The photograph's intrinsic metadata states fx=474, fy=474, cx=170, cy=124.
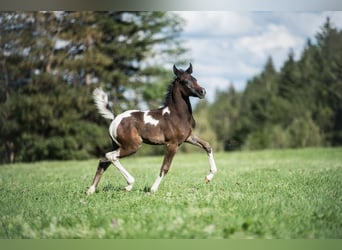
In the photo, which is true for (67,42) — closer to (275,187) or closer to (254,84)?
(275,187)

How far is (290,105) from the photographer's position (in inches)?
898

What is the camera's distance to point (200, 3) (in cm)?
798

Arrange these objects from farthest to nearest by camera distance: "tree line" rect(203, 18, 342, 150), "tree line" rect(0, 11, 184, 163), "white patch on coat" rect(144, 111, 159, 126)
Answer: "tree line" rect(203, 18, 342, 150) → "tree line" rect(0, 11, 184, 163) → "white patch on coat" rect(144, 111, 159, 126)

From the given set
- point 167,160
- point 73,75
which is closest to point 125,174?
point 167,160

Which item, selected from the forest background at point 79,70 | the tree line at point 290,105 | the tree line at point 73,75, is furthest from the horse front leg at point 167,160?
the tree line at point 290,105

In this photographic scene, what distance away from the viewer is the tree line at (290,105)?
1844 centimetres

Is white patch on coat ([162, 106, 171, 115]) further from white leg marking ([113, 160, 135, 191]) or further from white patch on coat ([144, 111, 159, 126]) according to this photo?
white leg marking ([113, 160, 135, 191])

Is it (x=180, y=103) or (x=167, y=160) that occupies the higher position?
(x=180, y=103)

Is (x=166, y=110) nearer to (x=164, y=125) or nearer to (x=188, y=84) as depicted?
(x=164, y=125)

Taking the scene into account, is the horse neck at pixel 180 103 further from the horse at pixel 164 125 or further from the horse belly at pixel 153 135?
the horse belly at pixel 153 135

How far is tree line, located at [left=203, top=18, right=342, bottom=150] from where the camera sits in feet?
60.5

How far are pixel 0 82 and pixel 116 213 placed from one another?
1019 cm

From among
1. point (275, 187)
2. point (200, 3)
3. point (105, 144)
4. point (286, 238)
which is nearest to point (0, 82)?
point (105, 144)

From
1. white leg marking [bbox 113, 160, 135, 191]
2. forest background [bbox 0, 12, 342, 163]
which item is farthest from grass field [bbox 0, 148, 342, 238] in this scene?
forest background [bbox 0, 12, 342, 163]
